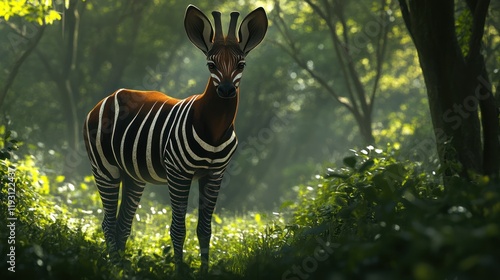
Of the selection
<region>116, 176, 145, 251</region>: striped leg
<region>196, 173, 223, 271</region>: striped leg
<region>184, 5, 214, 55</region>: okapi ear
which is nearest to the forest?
<region>116, 176, 145, 251</region>: striped leg

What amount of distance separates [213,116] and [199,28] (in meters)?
1.04

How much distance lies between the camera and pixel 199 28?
805cm

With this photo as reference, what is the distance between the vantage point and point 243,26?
8.00 m

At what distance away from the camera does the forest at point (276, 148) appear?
4.94 meters

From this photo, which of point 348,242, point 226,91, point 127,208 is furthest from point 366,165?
point 127,208

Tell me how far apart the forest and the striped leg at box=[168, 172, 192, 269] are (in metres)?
0.28

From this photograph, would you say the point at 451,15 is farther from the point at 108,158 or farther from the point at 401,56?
the point at 401,56

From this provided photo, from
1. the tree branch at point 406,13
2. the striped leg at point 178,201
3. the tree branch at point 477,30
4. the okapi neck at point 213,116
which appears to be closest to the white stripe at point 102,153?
the striped leg at point 178,201

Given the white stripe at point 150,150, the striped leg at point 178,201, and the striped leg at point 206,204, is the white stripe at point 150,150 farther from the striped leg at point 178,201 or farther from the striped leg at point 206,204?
the striped leg at point 206,204

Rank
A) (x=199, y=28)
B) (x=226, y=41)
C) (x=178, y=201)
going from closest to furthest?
(x=226, y=41) → (x=199, y=28) → (x=178, y=201)

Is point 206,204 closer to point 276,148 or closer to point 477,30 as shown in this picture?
point 477,30

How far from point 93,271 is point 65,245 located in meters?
1.83

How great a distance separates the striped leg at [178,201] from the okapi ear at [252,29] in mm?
1697

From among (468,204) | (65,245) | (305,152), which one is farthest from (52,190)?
(305,152)
